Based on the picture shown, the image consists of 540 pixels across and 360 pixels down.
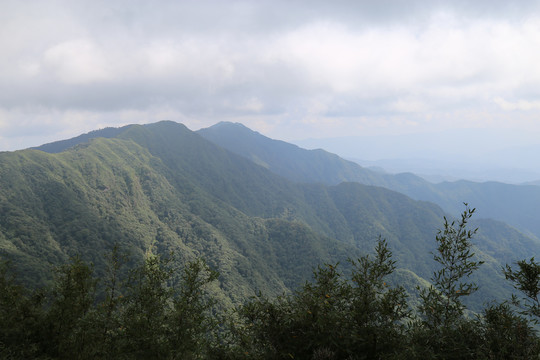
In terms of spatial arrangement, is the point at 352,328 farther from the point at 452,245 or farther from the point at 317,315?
the point at 452,245

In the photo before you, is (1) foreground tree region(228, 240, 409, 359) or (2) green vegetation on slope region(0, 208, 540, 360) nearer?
(2) green vegetation on slope region(0, 208, 540, 360)

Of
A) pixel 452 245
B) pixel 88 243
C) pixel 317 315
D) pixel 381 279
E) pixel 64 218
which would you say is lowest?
pixel 88 243

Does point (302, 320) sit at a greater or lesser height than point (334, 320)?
lesser

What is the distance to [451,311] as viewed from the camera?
1614cm

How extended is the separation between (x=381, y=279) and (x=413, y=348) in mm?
3913

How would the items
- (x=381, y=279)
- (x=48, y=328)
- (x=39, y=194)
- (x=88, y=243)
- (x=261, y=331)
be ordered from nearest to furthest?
(x=381, y=279)
(x=261, y=331)
(x=48, y=328)
(x=88, y=243)
(x=39, y=194)

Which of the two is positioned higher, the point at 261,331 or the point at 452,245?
the point at 452,245

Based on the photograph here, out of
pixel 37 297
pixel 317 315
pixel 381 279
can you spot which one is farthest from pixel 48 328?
pixel 381 279

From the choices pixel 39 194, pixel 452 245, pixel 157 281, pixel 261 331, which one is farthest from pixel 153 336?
pixel 39 194

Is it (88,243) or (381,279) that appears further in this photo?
(88,243)

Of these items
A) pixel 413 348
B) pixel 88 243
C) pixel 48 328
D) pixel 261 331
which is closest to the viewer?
pixel 413 348

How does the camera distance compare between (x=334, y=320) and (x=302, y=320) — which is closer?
(x=334, y=320)

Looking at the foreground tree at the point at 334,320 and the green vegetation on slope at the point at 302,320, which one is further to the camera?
the foreground tree at the point at 334,320

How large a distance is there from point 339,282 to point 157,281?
15.0 metres
